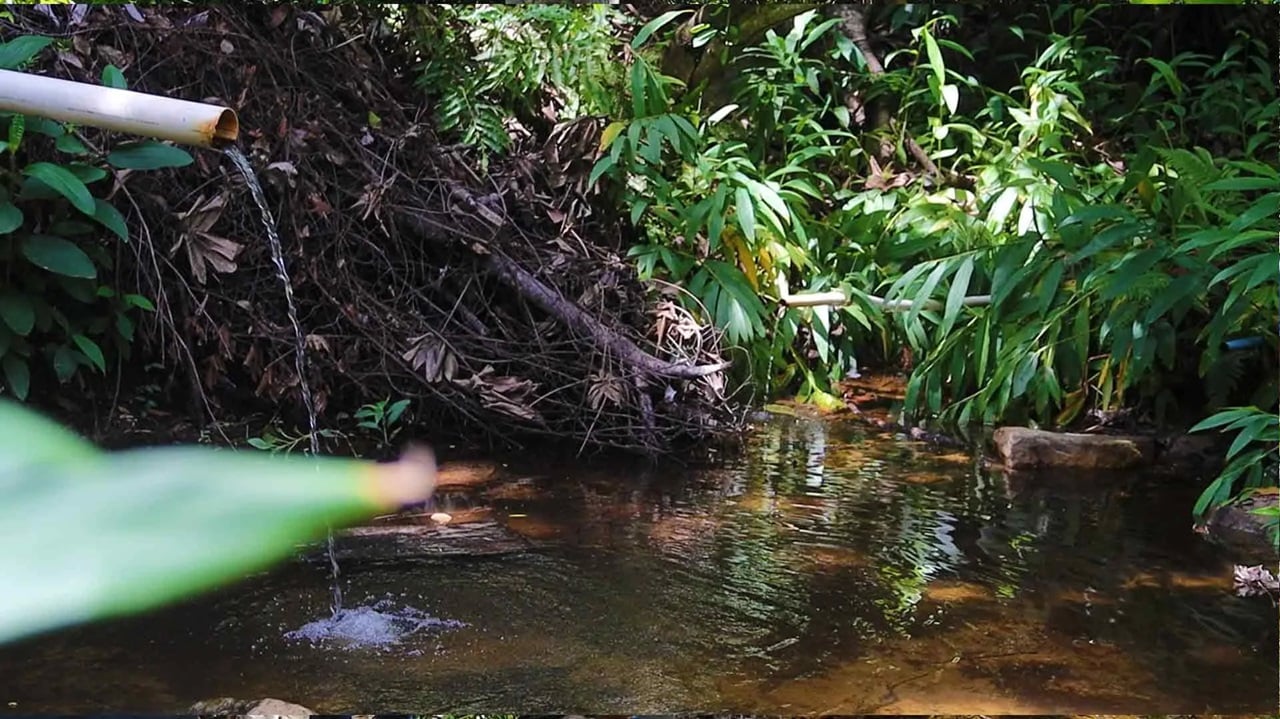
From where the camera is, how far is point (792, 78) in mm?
3611

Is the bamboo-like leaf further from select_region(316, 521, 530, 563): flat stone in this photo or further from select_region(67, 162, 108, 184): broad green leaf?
select_region(67, 162, 108, 184): broad green leaf

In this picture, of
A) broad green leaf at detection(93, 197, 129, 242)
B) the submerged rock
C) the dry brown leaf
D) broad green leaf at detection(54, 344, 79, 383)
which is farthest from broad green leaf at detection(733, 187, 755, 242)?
the submerged rock

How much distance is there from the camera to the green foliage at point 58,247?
2.08 meters

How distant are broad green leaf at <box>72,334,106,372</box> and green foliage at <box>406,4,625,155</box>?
1117mm

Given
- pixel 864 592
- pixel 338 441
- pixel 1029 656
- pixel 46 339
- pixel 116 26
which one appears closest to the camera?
pixel 1029 656

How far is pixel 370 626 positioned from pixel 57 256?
111cm

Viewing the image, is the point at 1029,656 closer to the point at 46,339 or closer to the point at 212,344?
the point at 212,344

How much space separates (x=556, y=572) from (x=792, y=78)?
7.66ft

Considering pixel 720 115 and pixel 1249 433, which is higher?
pixel 720 115

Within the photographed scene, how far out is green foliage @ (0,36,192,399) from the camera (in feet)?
6.82

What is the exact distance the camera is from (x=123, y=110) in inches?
62.4

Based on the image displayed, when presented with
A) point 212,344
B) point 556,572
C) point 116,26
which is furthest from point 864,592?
point 116,26

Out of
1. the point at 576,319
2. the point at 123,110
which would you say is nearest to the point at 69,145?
the point at 123,110

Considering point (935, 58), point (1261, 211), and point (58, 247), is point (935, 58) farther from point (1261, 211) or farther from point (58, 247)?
point (58, 247)
